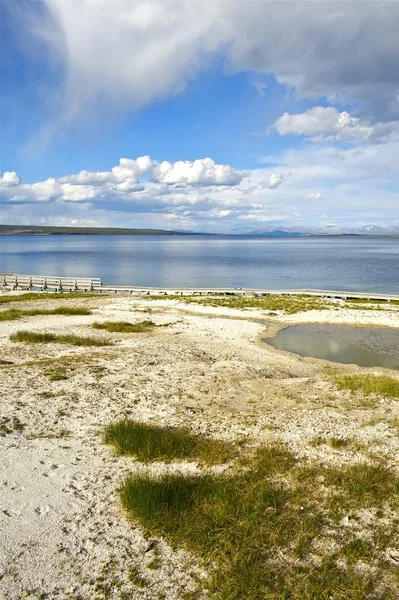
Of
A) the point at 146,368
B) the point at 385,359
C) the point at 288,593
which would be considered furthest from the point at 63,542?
the point at 385,359

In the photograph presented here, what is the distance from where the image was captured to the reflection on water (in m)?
21.9

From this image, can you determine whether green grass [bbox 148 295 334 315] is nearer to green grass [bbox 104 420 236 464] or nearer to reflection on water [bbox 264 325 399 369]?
reflection on water [bbox 264 325 399 369]

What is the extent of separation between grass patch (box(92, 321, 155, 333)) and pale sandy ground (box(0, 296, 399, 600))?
121 cm

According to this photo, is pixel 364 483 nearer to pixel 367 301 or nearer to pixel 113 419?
pixel 113 419

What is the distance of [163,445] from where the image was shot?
945cm

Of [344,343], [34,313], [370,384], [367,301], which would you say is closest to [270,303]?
[367,301]

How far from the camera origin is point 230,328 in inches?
1078

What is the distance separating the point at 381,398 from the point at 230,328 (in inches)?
576

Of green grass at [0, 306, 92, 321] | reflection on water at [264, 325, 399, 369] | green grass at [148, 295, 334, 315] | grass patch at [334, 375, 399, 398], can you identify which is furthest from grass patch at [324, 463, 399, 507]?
green grass at [148, 295, 334, 315]

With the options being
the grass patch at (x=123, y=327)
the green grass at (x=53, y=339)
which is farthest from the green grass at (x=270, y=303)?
the green grass at (x=53, y=339)

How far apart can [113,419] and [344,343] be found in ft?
58.0

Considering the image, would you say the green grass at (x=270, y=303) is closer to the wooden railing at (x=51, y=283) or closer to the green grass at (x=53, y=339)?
the wooden railing at (x=51, y=283)

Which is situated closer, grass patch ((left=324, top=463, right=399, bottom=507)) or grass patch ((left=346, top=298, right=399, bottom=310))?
grass patch ((left=324, top=463, right=399, bottom=507))

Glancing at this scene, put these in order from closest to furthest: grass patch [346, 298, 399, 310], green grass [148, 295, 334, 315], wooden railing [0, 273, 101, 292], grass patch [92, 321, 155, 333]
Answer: grass patch [92, 321, 155, 333] → green grass [148, 295, 334, 315] → grass patch [346, 298, 399, 310] → wooden railing [0, 273, 101, 292]
